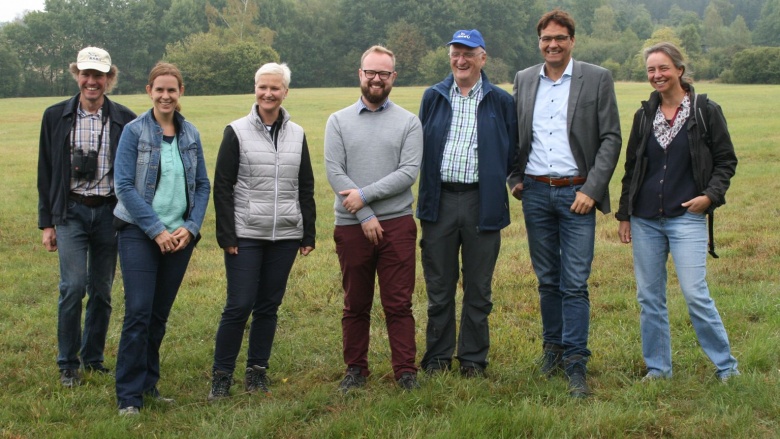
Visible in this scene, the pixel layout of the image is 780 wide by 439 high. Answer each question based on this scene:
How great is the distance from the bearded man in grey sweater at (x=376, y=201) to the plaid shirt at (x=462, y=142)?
0.25 m

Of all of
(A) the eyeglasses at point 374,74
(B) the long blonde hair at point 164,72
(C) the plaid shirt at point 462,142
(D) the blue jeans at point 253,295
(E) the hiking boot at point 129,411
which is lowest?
(E) the hiking boot at point 129,411

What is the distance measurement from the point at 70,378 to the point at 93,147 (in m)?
1.79

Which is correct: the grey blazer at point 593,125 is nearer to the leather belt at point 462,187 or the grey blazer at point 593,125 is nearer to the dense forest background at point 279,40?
the leather belt at point 462,187

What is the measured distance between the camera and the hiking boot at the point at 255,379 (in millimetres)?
6016

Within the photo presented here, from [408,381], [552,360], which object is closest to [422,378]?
[408,381]

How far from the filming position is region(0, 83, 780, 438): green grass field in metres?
5.00

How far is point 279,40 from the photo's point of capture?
109 meters

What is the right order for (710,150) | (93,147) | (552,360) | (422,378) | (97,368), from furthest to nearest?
(97,368) → (552,360) → (93,147) → (422,378) → (710,150)

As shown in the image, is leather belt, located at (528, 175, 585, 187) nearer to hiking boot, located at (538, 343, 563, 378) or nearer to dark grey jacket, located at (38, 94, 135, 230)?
hiking boot, located at (538, 343, 563, 378)

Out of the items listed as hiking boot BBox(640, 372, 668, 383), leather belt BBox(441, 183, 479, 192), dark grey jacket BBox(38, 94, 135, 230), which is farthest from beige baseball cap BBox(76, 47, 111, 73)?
hiking boot BBox(640, 372, 668, 383)

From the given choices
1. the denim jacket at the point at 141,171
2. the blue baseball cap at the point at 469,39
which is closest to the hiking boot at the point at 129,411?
the denim jacket at the point at 141,171

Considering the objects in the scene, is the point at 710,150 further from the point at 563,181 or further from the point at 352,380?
the point at 352,380

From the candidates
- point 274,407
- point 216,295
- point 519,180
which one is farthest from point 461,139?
point 216,295

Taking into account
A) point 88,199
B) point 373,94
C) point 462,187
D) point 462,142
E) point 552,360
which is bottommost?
point 552,360
